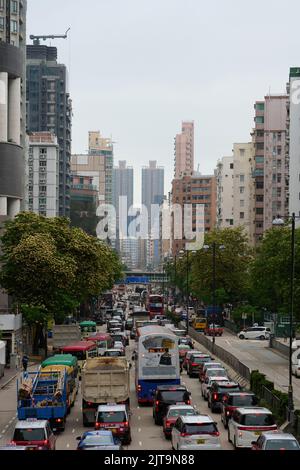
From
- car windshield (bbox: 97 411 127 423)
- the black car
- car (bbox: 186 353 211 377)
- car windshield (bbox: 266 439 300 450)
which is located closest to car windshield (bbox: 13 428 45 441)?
car windshield (bbox: 97 411 127 423)

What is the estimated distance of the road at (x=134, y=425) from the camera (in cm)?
3097

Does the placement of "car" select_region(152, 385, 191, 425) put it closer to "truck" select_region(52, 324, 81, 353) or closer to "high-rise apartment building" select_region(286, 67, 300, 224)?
"truck" select_region(52, 324, 81, 353)

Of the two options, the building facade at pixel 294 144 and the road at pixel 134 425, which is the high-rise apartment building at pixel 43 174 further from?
the road at pixel 134 425

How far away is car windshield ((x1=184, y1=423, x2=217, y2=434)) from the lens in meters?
25.9

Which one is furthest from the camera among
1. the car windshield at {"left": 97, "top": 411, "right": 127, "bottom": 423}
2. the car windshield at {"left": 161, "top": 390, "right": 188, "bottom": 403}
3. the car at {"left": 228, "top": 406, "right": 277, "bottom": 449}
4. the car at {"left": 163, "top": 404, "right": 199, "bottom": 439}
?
the car windshield at {"left": 161, "top": 390, "right": 188, "bottom": 403}

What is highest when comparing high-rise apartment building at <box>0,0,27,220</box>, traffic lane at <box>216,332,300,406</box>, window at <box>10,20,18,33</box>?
window at <box>10,20,18,33</box>

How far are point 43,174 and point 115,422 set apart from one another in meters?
150

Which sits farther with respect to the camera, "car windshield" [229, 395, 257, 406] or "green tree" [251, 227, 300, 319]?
"green tree" [251, 227, 300, 319]

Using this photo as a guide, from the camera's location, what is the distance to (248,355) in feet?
226

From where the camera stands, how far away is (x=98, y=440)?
23.7 meters

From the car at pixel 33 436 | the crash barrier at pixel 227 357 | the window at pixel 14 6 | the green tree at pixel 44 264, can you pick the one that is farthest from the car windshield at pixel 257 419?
the window at pixel 14 6

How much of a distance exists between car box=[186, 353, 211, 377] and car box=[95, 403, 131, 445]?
23.5 m

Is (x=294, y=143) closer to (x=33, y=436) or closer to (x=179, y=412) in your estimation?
(x=179, y=412)

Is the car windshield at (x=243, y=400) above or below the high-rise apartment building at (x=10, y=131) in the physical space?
below
